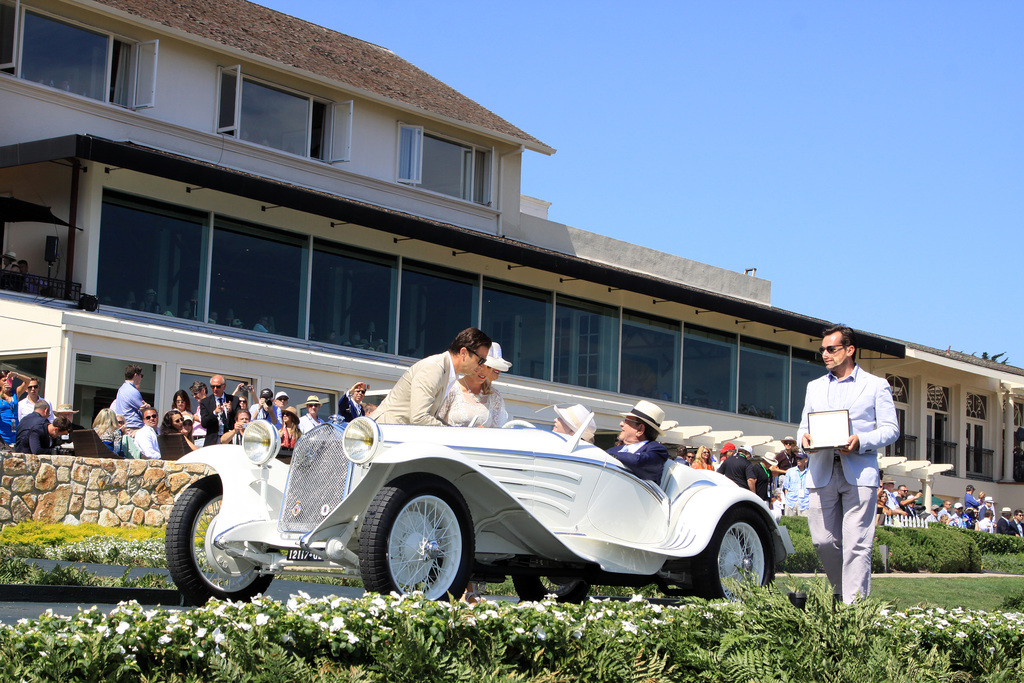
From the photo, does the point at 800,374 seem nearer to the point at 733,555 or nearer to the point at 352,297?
Answer: the point at 352,297

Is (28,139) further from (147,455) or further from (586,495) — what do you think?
(586,495)

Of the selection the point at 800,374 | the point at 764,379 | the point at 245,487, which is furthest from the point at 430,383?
the point at 800,374

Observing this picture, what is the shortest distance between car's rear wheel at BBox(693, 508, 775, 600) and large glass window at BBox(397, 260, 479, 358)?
47.1 ft

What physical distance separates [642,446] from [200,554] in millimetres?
3298

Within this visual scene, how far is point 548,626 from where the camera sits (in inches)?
209

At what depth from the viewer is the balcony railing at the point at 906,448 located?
35.4 metres

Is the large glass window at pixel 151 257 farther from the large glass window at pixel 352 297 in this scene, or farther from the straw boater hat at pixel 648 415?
the straw boater hat at pixel 648 415

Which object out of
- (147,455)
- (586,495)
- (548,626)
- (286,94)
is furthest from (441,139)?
(548,626)

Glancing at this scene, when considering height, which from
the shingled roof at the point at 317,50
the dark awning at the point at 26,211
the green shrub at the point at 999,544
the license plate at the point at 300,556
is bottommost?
the green shrub at the point at 999,544

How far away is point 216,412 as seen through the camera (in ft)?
50.9

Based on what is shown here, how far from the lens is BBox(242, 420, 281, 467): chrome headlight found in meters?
7.19

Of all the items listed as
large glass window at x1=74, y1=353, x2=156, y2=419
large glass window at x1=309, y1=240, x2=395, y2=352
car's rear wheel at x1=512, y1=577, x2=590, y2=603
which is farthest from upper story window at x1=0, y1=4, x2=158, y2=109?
car's rear wheel at x1=512, y1=577, x2=590, y2=603

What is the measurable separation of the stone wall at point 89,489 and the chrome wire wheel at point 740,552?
24.8ft

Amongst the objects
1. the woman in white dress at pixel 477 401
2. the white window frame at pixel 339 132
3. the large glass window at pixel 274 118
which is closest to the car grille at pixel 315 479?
the woman in white dress at pixel 477 401
